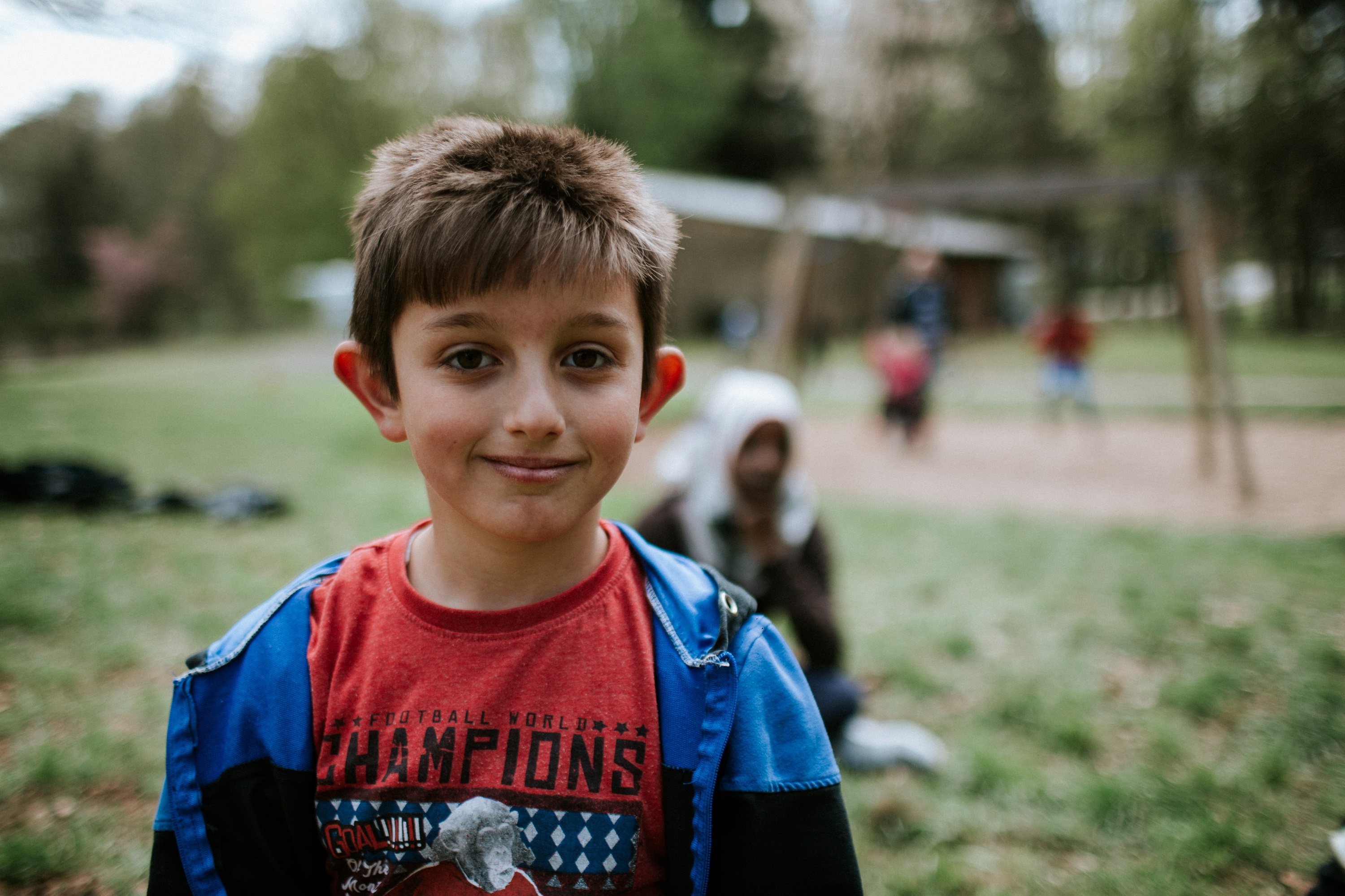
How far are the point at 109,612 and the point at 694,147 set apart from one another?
30.4 metres

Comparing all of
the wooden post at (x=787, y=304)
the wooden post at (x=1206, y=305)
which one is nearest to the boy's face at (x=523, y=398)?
the wooden post at (x=787, y=304)

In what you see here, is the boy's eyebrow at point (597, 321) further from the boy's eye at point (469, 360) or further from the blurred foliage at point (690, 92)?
the blurred foliage at point (690, 92)

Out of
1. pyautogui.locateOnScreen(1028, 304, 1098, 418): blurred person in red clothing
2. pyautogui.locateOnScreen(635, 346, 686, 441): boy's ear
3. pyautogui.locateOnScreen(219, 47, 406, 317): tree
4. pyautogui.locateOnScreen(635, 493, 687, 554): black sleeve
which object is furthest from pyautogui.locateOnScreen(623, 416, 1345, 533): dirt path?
Answer: pyautogui.locateOnScreen(219, 47, 406, 317): tree

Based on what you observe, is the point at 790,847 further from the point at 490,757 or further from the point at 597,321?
the point at 597,321

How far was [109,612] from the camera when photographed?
13.0 ft

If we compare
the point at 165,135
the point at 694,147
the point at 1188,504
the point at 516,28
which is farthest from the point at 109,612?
the point at 165,135

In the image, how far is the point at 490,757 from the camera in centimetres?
119

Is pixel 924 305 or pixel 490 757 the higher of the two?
pixel 924 305

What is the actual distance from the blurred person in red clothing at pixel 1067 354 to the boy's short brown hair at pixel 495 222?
9642mm

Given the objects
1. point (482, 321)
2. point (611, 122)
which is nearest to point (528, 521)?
point (482, 321)

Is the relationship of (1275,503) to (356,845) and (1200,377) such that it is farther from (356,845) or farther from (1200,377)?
(356,845)

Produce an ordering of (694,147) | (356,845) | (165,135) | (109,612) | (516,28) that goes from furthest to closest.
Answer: (165,135)
(694,147)
(516,28)
(109,612)
(356,845)

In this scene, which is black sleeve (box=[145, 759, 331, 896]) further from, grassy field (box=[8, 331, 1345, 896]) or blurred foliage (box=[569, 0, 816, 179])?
blurred foliage (box=[569, 0, 816, 179])

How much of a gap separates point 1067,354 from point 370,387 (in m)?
10.1
